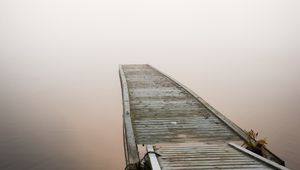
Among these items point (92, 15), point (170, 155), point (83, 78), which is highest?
point (92, 15)

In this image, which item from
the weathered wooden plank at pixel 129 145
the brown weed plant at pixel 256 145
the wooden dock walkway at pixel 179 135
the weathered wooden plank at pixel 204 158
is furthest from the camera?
the brown weed plant at pixel 256 145

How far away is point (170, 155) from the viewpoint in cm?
717

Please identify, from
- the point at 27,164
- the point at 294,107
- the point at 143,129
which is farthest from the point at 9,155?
the point at 294,107

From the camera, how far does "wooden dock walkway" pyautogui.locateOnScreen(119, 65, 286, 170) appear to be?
6.84 m

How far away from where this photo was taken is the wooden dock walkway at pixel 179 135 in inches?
269

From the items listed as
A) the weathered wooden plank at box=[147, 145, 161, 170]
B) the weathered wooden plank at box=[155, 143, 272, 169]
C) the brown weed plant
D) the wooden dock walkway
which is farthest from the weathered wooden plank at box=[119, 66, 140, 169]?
the brown weed plant

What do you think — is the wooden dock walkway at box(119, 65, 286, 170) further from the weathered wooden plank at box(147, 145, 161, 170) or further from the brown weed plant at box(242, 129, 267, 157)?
the brown weed plant at box(242, 129, 267, 157)

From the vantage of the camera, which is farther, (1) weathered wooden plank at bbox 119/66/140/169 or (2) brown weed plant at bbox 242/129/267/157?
(2) brown weed plant at bbox 242/129/267/157

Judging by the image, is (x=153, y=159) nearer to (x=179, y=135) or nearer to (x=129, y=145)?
(x=129, y=145)

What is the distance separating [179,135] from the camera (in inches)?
360

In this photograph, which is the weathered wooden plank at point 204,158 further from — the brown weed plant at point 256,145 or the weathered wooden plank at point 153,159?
the brown weed plant at point 256,145

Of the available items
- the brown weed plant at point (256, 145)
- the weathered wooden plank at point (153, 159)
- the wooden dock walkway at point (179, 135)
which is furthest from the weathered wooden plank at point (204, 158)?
the brown weed plant at point (256, 145)

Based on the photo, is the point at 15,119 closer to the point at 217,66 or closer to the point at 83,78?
the point at 83,78

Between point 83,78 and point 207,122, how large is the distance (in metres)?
26.1
